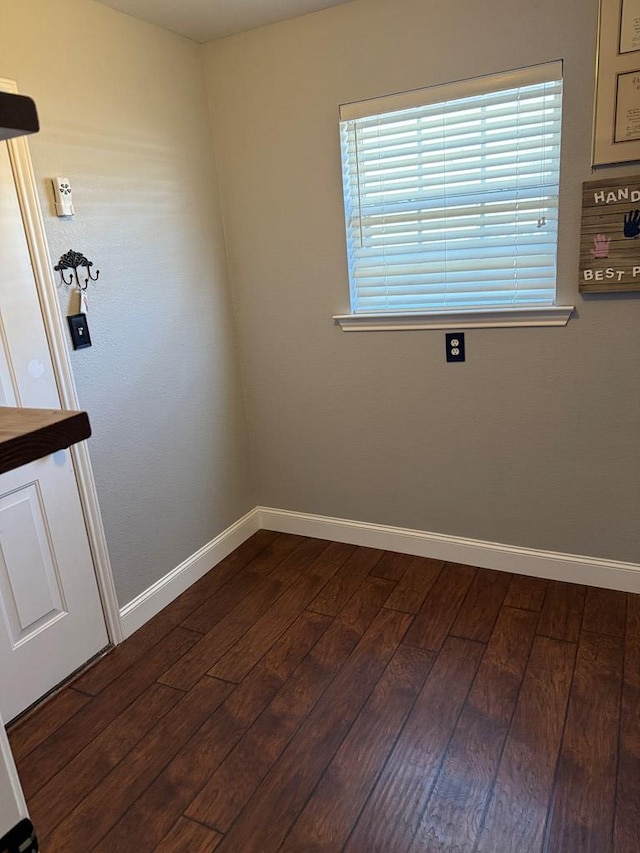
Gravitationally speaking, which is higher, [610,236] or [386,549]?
[610,236]

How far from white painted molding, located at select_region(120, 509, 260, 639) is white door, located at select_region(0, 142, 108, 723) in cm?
23

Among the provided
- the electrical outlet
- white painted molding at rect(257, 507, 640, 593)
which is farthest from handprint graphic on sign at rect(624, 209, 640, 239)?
white painted molding at rect(257, 507, 640, 593)

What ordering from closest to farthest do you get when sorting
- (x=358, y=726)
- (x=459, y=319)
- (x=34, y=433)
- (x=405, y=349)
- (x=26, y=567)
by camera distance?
(x=34, y=433) < (x=358, y=726) < (x=26, y=567) < (x=459, y=319) < (x=405, y=349)

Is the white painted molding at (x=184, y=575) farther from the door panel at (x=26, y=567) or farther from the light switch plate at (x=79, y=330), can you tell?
the light switch plate at (x=79, y=330)

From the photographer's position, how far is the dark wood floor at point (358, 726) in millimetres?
1640

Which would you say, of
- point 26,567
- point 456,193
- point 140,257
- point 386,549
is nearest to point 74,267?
point 140,257

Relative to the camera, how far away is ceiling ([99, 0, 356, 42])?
2.28 meters

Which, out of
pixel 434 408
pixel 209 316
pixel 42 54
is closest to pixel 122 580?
pixel 209 316

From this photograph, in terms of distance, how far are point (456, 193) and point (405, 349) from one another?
2.22ft

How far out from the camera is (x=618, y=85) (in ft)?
6.79

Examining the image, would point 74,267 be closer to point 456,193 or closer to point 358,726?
point 456,193

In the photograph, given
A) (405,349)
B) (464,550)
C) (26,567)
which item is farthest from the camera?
(464,550)

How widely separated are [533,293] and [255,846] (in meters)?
2.11

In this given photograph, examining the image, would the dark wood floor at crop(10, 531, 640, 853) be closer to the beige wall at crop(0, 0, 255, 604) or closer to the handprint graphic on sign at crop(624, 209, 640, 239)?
the beige wall at crop(0, 0, 255, 604)
